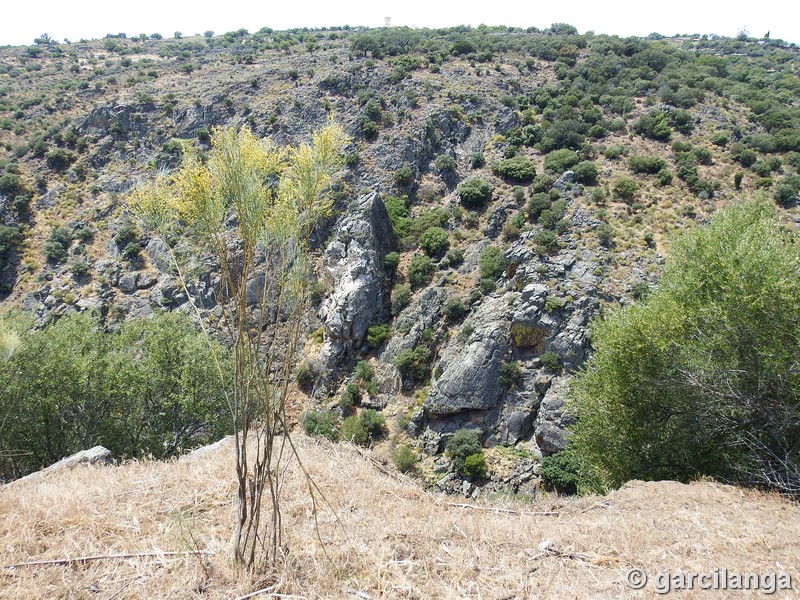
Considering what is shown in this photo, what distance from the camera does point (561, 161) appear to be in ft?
101

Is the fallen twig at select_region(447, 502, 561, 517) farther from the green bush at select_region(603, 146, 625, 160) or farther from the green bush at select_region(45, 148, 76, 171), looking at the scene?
the green bush at select_region(45, 148, 76, 171)

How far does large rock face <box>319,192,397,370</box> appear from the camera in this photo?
26078 mm

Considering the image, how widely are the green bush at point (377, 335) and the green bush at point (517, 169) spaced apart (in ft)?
53.3

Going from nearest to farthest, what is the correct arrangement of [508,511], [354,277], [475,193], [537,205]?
[508,511]
[354,277]
[537,205]
[475,193]

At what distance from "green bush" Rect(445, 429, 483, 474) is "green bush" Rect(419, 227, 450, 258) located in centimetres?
1340

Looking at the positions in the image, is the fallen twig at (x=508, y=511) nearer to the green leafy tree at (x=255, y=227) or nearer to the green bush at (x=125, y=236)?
the green leafy tree at (x=255, y=227)

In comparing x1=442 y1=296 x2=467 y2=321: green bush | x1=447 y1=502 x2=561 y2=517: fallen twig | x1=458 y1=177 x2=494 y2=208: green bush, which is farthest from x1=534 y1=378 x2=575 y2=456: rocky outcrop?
x1=458 y1=177 x2=494 y2=208: green bush

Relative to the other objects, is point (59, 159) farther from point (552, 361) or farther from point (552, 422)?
point (552, 422)

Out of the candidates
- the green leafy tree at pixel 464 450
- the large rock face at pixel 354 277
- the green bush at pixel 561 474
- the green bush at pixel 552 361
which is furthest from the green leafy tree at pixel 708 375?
the large rock face at pixel 354 277

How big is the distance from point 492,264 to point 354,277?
9.01m

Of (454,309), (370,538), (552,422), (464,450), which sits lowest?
(464,450)

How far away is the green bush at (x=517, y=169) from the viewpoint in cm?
3153

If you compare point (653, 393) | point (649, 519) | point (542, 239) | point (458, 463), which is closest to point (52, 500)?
point (649, 519)

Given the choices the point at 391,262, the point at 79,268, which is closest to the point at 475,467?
the point at 391,262
